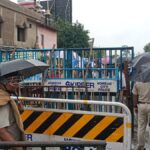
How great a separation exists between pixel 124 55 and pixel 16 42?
2350 centimetres

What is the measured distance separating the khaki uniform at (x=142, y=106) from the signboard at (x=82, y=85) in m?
1.06

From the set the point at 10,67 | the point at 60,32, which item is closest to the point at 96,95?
the point at 10,67

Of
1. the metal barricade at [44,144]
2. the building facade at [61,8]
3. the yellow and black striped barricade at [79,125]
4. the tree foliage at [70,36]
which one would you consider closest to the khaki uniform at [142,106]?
the yellow and black striped barricade at [79,125]

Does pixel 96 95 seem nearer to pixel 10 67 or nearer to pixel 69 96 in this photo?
pixel 69 96

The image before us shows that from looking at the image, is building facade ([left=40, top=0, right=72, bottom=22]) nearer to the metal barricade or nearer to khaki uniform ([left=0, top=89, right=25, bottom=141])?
khaki uniform ([left=0, top=89, right=25, bottom=141])

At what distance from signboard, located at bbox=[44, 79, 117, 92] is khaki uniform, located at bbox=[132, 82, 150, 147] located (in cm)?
106

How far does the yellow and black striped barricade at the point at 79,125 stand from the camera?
424 centimetres

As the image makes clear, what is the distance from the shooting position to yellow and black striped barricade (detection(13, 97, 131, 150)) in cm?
424

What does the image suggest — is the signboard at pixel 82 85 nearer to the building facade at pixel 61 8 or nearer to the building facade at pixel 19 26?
the building facade at pixel 19 26

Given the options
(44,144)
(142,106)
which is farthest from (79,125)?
(142,106)

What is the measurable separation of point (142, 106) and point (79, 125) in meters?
2.16

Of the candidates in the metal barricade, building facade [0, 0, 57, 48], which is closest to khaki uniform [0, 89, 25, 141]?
the metal barricade

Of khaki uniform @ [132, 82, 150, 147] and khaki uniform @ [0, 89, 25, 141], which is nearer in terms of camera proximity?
khaki uniform @ [0, 89, 25, 141]

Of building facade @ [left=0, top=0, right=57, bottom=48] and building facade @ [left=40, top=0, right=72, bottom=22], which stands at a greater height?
building facade @ [left=40, top=0, right=72, bottom=22]
